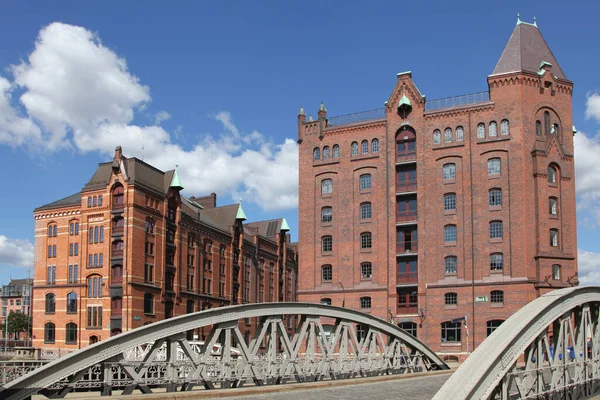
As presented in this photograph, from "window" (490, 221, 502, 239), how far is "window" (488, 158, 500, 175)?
3512 mm

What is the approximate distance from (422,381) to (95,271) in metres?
37.9

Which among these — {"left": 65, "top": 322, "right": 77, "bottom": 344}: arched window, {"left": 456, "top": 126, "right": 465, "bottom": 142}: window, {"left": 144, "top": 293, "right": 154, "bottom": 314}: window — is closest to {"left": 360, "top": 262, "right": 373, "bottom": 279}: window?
{"left": 456, "top": 126, "right": 465, "bottom": 142}: window

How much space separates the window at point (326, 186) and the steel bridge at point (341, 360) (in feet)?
92.8

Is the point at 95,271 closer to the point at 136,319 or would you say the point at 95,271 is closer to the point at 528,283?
the point at 136,319

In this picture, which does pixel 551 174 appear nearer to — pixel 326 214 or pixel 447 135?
pixel 447 135

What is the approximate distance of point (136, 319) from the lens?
56344 millimetres

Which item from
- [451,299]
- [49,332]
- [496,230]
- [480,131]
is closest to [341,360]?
[451,299]

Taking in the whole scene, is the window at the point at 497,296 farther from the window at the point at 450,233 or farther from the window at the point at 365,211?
the window at the point at 365,211

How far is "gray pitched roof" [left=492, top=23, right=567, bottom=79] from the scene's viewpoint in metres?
51.3

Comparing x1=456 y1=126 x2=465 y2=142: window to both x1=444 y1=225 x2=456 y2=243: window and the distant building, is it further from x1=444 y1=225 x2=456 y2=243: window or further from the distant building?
the distant building

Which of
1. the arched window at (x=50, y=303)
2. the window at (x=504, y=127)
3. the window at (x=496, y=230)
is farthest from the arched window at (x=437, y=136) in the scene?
the arched window at (x=50, y=303)

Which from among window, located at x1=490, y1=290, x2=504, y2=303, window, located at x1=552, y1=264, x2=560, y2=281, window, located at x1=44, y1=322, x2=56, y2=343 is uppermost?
window, located at x1=552, y1=264, x2=560, y2=281

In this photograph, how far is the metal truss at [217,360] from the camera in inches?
657

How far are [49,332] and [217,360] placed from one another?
4123cm
